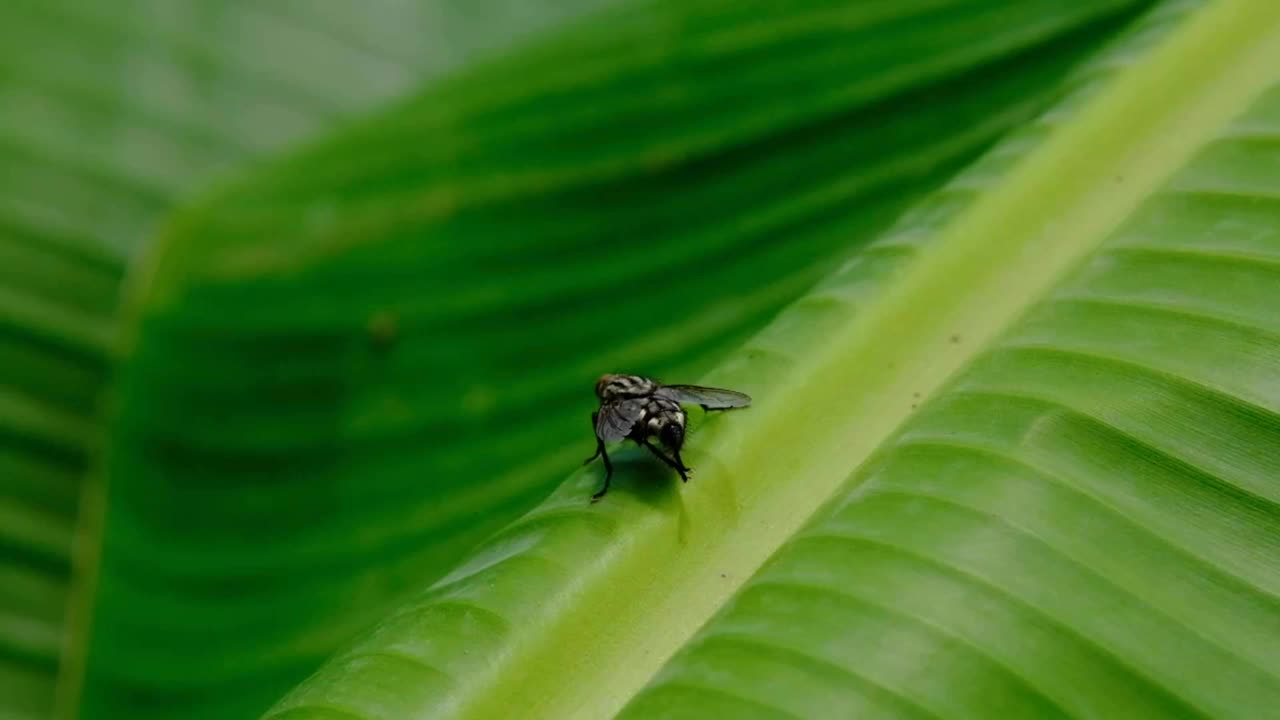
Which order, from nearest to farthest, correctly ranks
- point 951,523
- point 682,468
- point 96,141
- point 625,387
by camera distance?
point 951,523
point 682,468
point 625,387
point 96,141

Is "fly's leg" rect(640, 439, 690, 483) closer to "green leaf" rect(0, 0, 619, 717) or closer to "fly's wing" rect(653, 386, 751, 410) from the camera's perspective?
"fly's wing" rect(653, 386, 751, 410)

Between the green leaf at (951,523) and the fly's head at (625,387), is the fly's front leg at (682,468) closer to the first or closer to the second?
the green leaf at (951,523)

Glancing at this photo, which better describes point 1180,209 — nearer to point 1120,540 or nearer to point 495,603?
point 1120,540

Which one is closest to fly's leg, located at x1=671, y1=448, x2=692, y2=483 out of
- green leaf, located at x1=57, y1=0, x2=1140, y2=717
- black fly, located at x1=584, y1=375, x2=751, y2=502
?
black fly, located at x1=584, y1=375, x2=751, y2=502

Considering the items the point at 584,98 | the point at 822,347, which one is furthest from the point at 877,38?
the point at 822,347

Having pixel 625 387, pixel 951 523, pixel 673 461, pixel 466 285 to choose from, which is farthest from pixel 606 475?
pixel 466 285

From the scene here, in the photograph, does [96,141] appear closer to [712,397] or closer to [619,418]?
[619,418]

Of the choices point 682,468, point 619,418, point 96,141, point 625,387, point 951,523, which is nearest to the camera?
point 951,523
